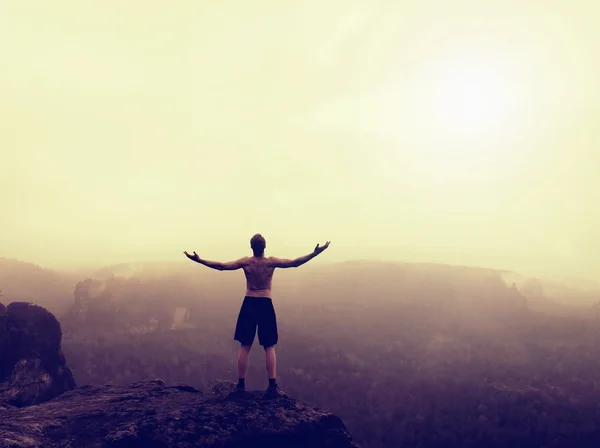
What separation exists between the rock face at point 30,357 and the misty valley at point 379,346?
620 centimetres

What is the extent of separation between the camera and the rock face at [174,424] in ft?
22.4

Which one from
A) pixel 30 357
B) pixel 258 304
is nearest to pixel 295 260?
pixel 258 304

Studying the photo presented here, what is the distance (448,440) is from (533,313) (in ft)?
89.4

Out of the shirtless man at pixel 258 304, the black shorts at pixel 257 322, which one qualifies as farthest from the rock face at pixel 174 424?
the black shorts at pixel 257 322

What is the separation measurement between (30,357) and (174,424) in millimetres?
6290

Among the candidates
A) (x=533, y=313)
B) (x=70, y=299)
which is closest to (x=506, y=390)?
(x=533, y=313)

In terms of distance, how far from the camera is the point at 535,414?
14.6 metres

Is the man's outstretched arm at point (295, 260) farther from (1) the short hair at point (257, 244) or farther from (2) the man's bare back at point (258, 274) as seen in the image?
(1) the short hair at point (257, 244)

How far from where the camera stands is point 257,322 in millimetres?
7918

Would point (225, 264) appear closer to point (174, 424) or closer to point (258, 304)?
point (258, 304)

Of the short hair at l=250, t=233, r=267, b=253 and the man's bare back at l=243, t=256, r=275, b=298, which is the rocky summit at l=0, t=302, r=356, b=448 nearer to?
the man's bare back at l=243, t=256, r=275, b=298

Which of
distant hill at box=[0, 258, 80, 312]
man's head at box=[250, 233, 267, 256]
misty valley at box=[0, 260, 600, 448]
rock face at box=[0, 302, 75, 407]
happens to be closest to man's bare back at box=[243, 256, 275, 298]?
man's head at box=[250, 233, 267, 256]

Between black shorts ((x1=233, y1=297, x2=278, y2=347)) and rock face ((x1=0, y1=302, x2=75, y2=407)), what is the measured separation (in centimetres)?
624

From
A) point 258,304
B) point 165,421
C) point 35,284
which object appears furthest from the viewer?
point 35,284
